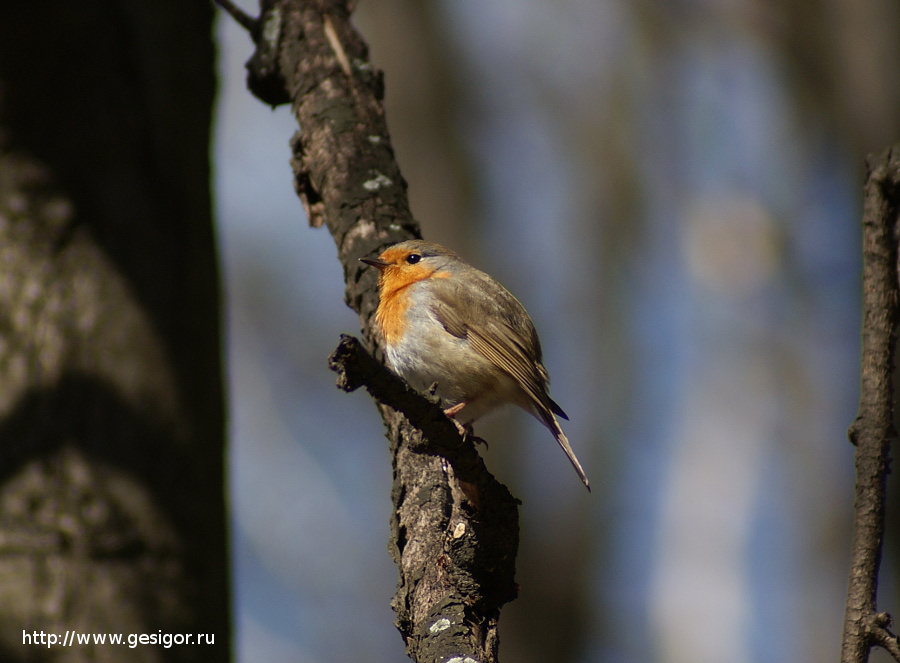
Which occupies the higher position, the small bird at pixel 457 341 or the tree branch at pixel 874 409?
the small bird at pixel 457 341

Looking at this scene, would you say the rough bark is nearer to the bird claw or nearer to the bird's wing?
the bird claw

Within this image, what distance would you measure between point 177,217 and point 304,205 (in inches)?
46.4

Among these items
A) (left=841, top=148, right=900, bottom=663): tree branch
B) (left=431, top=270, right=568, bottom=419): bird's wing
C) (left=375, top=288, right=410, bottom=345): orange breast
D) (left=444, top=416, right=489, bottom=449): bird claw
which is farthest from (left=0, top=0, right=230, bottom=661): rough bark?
(left=841, top=148, right=900, bottom=663): tree branch

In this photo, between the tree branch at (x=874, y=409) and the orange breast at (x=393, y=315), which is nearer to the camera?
the tree branch at (x=874, y=409)

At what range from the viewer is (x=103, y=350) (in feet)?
7.79

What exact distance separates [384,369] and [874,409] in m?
1.06

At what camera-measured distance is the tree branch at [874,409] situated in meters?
1.69

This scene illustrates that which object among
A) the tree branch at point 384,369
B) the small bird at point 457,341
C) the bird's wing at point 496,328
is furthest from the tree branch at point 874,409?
the bird's wing at point 496,328

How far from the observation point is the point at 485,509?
2.20 meters

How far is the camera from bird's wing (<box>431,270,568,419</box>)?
361 cm

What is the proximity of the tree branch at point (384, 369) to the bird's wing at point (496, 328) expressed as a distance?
395 mm

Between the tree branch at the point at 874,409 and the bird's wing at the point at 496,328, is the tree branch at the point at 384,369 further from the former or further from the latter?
the tree branch at the point at 874,409

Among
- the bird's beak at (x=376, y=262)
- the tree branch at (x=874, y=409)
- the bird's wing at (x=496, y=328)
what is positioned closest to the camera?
the tree branch at (x=874, y=409)

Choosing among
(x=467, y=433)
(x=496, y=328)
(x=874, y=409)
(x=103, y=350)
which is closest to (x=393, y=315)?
(x=496, y=328)
